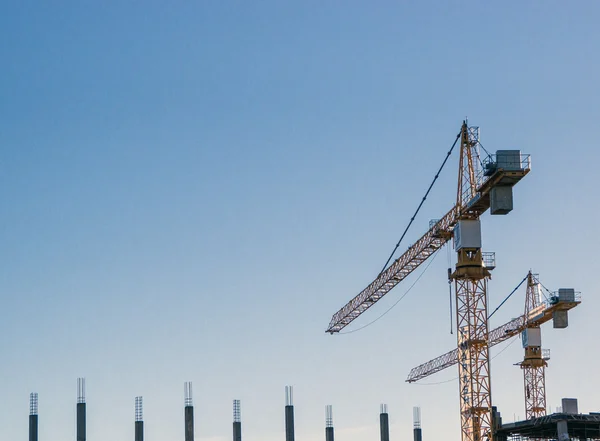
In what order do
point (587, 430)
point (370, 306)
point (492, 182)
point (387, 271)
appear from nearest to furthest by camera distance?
point (587, 430) < point (492, 182) < point (387, 271) < point (370, 306)

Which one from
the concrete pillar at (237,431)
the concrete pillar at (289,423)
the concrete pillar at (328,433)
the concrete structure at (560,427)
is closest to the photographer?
the concrete structure at (560,427)

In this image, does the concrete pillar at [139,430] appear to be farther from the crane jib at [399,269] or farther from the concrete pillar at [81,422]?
the crane jib at [399,269]

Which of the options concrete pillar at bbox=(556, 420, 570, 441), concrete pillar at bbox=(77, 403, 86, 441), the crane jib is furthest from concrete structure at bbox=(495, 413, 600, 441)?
concrete pillar at bbox=(77, 403, 86, 441)

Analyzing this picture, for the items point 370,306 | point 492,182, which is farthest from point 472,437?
point 370,306

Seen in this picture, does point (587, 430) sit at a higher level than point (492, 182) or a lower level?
lower

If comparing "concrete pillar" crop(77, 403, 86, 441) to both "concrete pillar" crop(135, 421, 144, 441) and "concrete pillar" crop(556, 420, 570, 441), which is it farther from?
"concrete pillar" crop(556, 420, 570, 441)

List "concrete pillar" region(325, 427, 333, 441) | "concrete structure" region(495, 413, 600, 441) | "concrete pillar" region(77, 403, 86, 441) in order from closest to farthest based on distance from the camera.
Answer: "concrete structure" region(495, 413, 600, 441)
"concrete pillar" region(77, 403, 86, 441)
"concrete pillar" region(325, 427, 333, 441)

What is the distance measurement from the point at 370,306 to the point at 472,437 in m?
37.8

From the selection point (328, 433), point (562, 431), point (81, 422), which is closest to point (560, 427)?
point (562, 431)

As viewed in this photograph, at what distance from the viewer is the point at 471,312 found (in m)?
122

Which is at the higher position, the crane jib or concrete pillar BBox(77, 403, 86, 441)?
the crane jib

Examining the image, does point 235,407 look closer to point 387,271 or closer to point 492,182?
point 387,271

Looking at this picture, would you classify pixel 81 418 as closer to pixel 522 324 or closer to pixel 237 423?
pixel 237 423

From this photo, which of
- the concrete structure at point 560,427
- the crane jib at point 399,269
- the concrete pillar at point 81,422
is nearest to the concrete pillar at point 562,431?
the concrete structure at point 560,427
